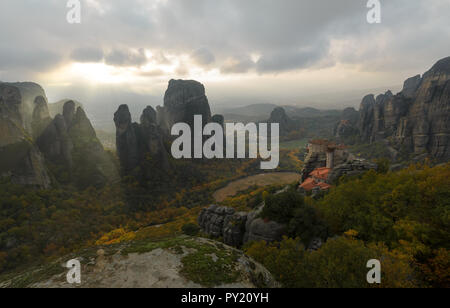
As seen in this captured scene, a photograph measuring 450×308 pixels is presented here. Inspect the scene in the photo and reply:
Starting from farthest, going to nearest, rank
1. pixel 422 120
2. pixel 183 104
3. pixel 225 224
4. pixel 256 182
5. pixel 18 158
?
pixel 183 104, pixel 256 182, pixel 422 120, pixel 18 158, pixel 225 224

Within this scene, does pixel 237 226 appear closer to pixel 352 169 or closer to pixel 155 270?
pixel 352 169

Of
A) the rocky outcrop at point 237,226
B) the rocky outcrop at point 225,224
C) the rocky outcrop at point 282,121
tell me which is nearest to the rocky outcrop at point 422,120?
the rocky outcrop at point 282,121

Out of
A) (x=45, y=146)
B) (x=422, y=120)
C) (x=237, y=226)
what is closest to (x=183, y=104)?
(x=45, y=146)

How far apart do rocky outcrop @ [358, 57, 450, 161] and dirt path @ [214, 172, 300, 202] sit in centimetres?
4520

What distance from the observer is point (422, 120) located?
3041 inches

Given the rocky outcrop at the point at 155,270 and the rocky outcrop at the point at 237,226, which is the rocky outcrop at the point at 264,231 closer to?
the rocky outcrop at the point at 237,226

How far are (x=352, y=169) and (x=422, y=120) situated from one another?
69.7m

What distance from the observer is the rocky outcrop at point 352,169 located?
33700 mm

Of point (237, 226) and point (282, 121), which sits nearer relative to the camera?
point (237, 226)

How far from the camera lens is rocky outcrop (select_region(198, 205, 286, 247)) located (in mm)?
24975

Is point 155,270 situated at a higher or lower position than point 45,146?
lower
